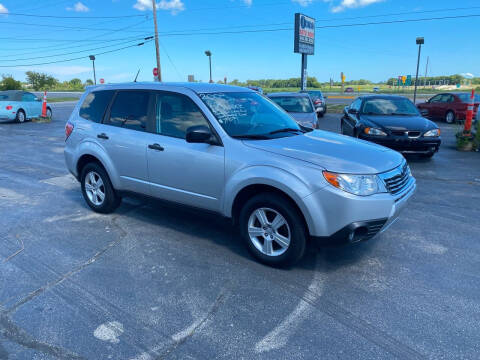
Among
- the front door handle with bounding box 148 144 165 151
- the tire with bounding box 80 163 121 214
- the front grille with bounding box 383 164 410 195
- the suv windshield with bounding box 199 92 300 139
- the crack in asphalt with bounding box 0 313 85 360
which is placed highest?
the suv windshield with bounding box 199 92 300 139

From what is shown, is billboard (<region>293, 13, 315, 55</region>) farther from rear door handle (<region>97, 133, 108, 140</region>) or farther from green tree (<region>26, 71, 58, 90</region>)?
green tree (<region>26, 71, 58, 90</region>)

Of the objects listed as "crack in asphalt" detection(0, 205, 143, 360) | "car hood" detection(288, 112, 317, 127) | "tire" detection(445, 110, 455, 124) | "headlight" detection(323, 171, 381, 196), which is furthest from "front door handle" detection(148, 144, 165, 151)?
"tire" detection(445, 110, 455, 124)

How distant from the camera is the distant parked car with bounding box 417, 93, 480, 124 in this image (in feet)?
58.4

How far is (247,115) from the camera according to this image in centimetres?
458

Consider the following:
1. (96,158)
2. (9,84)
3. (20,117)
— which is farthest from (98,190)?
(9,84)

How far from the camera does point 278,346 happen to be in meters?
2.79

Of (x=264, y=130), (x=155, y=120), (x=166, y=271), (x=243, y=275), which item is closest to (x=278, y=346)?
(x=243, y=275)

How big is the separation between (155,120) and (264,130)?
1352mm

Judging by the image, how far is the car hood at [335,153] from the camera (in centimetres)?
359

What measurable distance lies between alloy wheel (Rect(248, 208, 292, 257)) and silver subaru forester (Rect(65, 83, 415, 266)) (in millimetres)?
11

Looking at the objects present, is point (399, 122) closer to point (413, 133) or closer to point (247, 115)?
point (413, 133)

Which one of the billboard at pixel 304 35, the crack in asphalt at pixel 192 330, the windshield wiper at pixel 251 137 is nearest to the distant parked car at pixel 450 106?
the billboard at pixel 304 35

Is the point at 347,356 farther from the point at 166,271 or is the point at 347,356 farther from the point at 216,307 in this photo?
the point at 166,271

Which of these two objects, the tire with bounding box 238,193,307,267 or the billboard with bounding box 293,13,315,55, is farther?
the billboard with bounding box 293,13,315,55
